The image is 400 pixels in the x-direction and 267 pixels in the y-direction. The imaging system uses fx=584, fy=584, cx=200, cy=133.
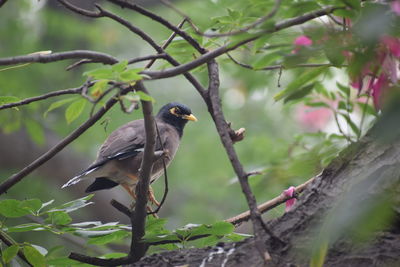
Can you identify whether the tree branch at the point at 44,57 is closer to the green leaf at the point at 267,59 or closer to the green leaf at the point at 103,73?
the green leaf at the point at 103,73

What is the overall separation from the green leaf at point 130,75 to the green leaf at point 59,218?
590 millimetres

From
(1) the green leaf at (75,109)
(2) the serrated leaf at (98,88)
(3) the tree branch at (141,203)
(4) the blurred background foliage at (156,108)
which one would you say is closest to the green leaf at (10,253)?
(3) the tree branch at (141,203)

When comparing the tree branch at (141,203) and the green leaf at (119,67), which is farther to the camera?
the tree branch at (141,203)

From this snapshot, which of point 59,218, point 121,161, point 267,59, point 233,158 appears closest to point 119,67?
point 233,158

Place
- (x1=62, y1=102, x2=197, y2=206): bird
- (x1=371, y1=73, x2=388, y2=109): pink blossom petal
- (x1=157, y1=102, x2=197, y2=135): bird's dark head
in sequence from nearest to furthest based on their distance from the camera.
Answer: (x1=371, y1=73, x2=388, y2=109): pink blossom petal
(x1=62, y1=102, x2=197, y2=206): bird
(x1=157, y1=102, x2=197, y2=135): bird's dark head

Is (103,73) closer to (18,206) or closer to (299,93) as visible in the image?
(18,206)

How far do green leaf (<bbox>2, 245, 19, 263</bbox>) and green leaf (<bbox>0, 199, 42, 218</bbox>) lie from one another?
10cm

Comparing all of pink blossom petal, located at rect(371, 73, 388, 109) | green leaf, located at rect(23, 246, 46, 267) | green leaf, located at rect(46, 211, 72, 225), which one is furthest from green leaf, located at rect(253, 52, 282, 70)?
green leaf, located at rect(23, 246, 46, 267)

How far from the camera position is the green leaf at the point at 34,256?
1.85 m

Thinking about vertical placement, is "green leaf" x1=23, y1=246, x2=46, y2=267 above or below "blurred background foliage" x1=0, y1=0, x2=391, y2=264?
below

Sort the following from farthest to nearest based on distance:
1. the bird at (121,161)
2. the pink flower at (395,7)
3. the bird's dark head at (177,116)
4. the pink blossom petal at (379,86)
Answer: the bird's dark head at (177,116), the bird at (121,161), the pink blossom petal at (379,86), the pink flower at (395,7)

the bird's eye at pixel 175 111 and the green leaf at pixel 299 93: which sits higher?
the bird's eye at pixel 175 111

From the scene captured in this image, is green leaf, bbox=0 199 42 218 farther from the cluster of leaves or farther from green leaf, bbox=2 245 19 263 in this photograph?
green leaf, bbox=2 245 19 263

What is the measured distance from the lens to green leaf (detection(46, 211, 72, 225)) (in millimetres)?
1844
